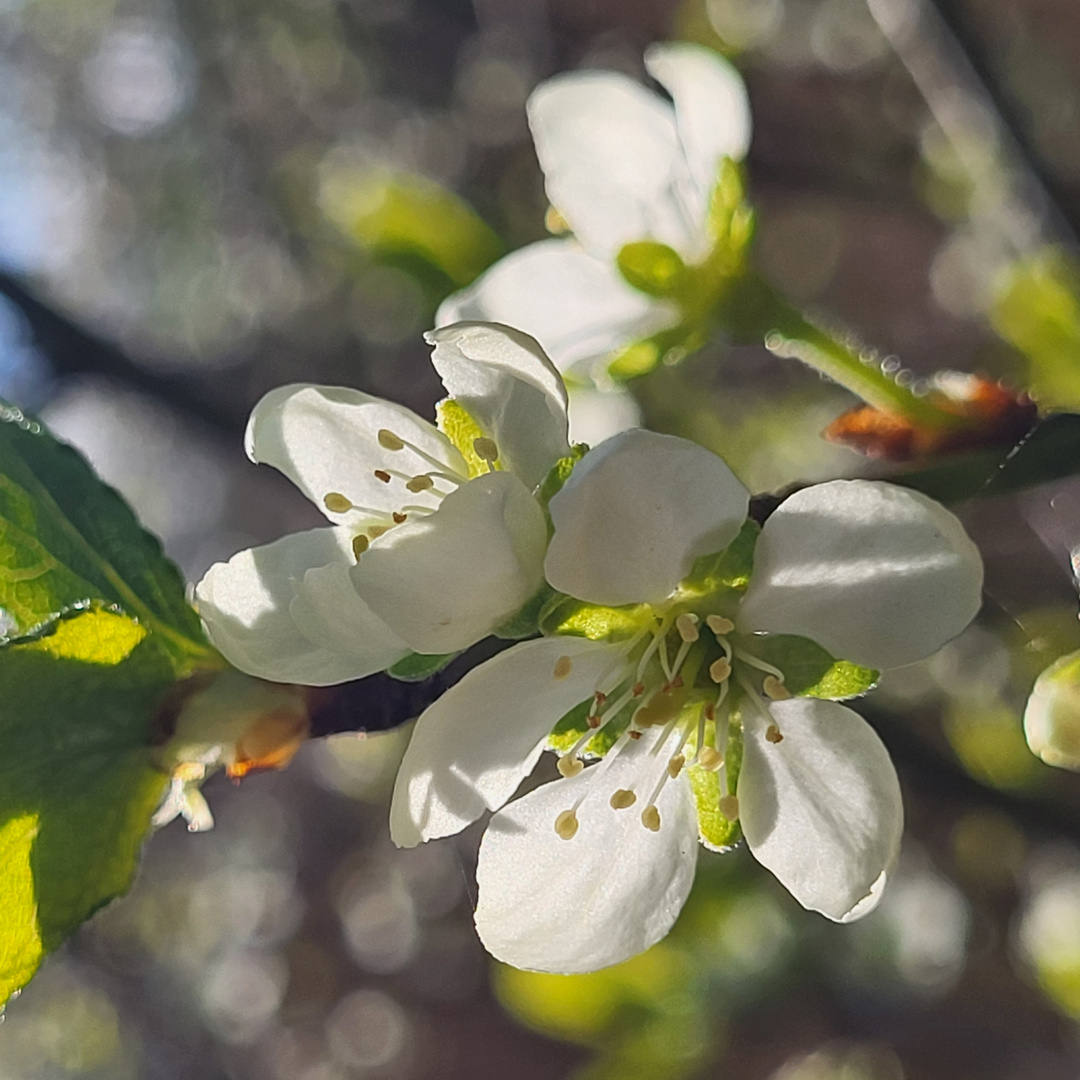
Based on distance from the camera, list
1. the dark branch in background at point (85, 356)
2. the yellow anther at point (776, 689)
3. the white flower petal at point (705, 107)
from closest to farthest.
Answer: the yellow anther at point (776, 689)
the white flower petal at point (705, 107)
the dark branch in background at point (85, 356)

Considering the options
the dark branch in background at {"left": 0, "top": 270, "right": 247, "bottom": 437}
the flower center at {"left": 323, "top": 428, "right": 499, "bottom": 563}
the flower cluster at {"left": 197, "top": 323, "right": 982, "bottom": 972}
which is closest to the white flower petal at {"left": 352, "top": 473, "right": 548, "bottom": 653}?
the flower cluster at {"left": 197, "top": 323, "right": 982, "bottom": 972}

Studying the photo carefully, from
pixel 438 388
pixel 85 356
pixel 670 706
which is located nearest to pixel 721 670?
pixel 670 706

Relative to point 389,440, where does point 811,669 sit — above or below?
below

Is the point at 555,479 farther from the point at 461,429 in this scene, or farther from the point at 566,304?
the point at 566,304

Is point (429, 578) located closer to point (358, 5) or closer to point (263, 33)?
point (358, 5)

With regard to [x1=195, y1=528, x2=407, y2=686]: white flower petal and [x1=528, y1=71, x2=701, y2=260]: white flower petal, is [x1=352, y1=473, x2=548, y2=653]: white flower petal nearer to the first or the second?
[x1=195, y1=528, x2=407, y2=686]: white flower petal

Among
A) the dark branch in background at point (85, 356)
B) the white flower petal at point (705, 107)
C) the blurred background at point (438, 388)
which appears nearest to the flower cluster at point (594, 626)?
the blurred background at point (438, 388)

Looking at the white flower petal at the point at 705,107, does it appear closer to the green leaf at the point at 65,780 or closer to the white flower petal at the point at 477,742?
the white flower petal at the point at 477,742
